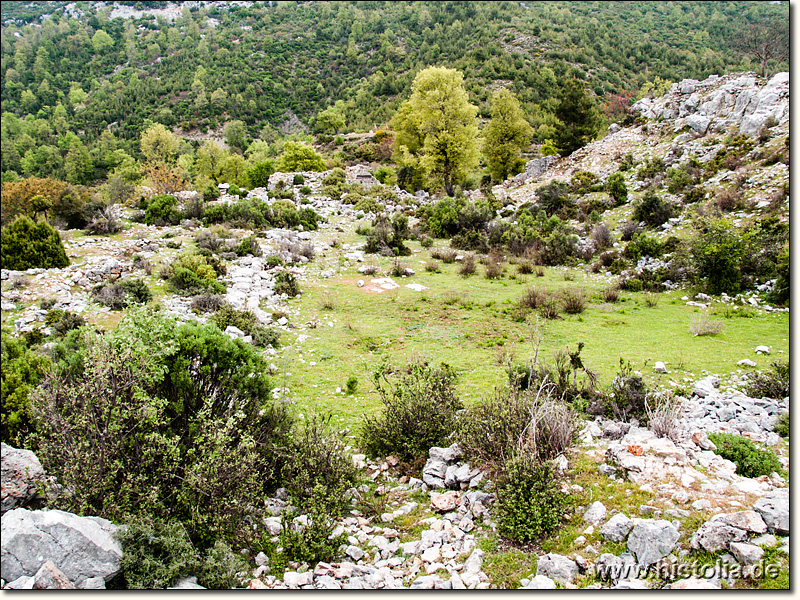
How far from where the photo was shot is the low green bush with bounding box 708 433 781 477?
4527 millimetres

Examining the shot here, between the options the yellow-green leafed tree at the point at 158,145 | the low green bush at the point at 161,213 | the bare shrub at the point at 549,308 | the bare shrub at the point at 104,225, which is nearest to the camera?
the bare shrub at the point at 549,308

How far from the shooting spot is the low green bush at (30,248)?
40.2 ft

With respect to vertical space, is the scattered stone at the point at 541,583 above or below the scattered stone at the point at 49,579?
below

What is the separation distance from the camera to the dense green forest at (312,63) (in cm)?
6538

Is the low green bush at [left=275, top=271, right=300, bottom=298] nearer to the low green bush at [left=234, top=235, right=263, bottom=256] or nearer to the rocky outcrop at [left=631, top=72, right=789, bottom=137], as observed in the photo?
the low green bush at [left=234, top=235, right=263, bottom=256]

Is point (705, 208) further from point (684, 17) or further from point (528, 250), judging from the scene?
point (684, 17)

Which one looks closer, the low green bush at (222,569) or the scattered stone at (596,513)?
the low green bush at (222,569)

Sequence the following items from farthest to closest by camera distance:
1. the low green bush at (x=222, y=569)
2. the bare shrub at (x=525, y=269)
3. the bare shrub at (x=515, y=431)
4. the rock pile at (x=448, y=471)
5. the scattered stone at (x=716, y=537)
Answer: the bare shrub at (x=525, y=269) < the rock pile at (x=448, y=471) < the bare shrub at (x=515, y=431) < the low green bush at (x=222, y=569) < the scattered stone at (x=716, y=537)

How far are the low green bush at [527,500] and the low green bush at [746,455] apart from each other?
82.7 inches

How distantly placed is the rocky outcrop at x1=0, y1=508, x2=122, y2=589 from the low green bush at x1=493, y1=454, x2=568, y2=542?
3157 mm

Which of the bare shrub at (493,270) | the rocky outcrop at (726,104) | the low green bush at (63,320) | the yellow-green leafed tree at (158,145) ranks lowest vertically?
the bare shrub at (493,270)

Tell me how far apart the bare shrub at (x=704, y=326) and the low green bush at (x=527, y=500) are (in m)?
7.50

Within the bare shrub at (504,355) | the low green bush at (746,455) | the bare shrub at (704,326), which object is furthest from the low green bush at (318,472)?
the bare shrub at (704,326)

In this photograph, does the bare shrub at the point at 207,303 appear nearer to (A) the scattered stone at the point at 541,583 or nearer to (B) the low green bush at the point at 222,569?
(B) the low green bush at the point at 222,569
